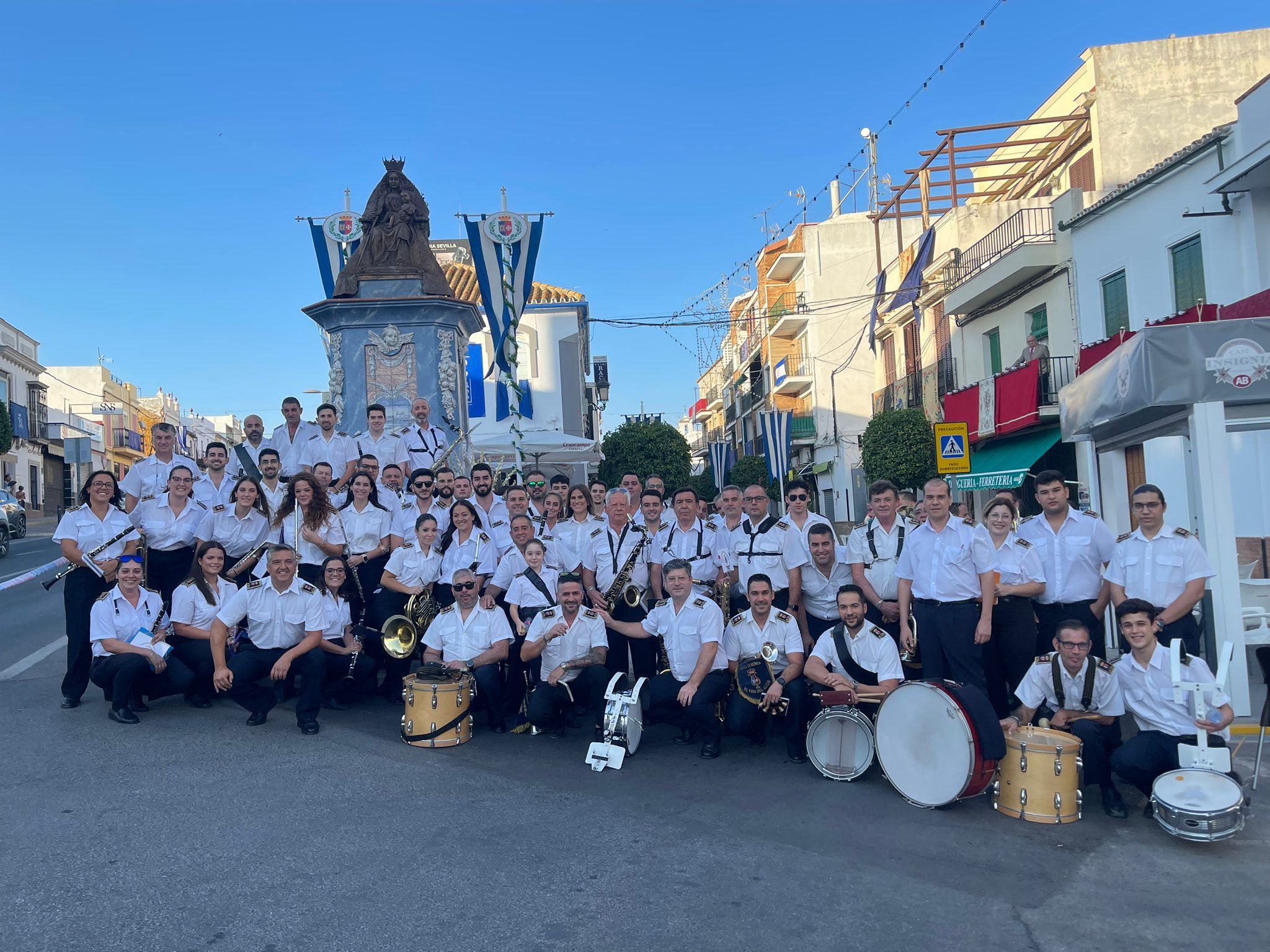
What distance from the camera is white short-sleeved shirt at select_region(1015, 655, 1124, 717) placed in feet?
18.8

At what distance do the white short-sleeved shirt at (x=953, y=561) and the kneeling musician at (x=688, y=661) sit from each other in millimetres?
1475

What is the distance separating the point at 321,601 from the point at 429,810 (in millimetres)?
2654

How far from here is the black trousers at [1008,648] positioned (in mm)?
6926

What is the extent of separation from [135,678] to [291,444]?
3713mm

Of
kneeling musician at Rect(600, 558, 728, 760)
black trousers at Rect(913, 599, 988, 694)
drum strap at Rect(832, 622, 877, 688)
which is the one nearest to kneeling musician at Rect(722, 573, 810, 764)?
kneeling musician at Rect(600, 558, 728, 760)

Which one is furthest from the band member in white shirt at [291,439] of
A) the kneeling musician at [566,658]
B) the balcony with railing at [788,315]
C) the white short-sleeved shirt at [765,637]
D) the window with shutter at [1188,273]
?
the balcony with railing at [788,315]

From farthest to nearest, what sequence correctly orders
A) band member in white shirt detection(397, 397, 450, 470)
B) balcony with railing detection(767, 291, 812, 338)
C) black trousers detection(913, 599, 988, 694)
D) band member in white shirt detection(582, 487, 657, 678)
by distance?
balcony with railing detection(767, 291, 812, 338) → band member in white shirt detection(397, 397, 450, 470) → band member in white shirt detection(582, 487, 657, 678) → black trousers detection(913, 599, 988, 694)

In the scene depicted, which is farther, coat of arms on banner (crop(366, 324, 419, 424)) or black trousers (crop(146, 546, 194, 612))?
coat of arms on banner (crop(366, 324, 419, 424))

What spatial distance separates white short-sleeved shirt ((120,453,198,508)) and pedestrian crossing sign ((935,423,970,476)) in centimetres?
922

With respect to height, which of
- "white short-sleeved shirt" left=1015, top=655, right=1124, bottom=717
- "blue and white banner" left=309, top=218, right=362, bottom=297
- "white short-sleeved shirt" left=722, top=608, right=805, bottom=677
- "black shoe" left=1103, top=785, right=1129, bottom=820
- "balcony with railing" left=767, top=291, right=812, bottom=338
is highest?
"balcony with railing" left=767, top=291, right=812, bottom=338

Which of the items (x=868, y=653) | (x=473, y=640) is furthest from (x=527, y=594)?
(x=868, y=653)

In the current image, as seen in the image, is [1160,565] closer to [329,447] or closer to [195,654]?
[195,654]

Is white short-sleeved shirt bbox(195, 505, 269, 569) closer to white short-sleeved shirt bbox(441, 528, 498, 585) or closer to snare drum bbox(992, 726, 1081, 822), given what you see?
white short-sleeved shirt bbox(441, 528, 498, 585)

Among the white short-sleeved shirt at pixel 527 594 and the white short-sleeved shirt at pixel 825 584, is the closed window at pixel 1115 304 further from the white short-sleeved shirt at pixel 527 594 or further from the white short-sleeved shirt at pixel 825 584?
the white short-sleeved shirt at pixel 527 594
